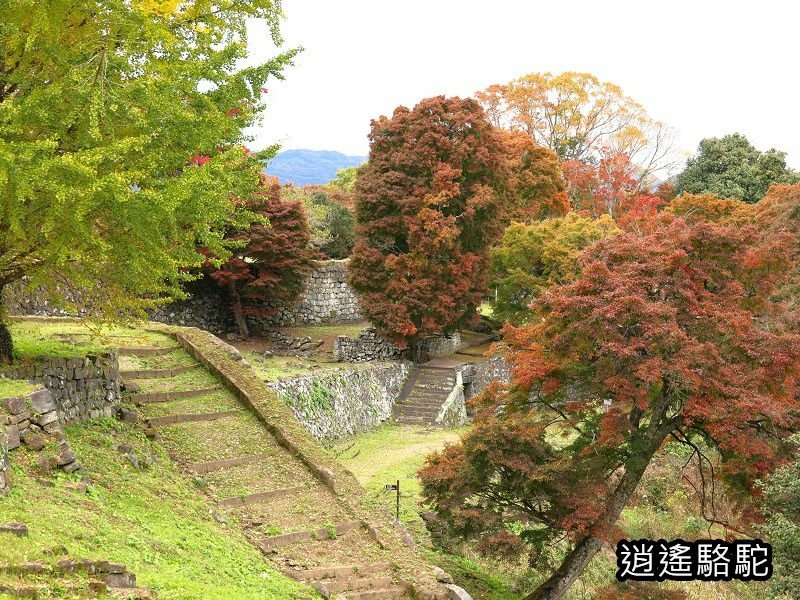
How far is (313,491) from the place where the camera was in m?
12.2

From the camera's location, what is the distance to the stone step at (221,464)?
1221 cm

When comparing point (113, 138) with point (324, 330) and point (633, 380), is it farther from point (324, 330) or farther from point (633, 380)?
point (324, 330)

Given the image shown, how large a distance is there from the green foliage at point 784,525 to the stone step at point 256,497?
22.2 feet

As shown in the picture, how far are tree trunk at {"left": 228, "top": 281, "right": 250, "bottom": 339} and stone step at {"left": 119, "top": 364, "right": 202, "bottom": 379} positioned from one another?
9.88m

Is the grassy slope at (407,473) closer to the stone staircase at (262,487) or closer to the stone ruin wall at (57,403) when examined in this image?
the stone staircase at (262,487)

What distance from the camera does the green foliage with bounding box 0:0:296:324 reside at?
8.86 m

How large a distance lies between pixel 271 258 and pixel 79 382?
44.1 feet

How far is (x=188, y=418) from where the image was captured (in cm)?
1396

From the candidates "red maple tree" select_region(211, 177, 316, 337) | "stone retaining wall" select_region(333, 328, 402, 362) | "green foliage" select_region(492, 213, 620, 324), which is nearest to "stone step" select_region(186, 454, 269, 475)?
"stone retaining wall" select_region(333, 328, 402, 362)

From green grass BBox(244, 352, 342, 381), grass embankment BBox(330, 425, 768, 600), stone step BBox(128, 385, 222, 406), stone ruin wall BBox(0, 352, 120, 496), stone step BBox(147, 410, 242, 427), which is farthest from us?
green grass BBox(244, 352, 342, 381)

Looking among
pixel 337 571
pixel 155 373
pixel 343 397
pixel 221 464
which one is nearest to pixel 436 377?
pixel 343 397

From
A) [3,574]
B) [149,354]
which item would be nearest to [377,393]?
[149,354]

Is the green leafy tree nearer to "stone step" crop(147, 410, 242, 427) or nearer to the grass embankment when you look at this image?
the grass embankment

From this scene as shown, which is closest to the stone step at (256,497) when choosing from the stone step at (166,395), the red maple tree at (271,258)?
the stone step at (166,395)
